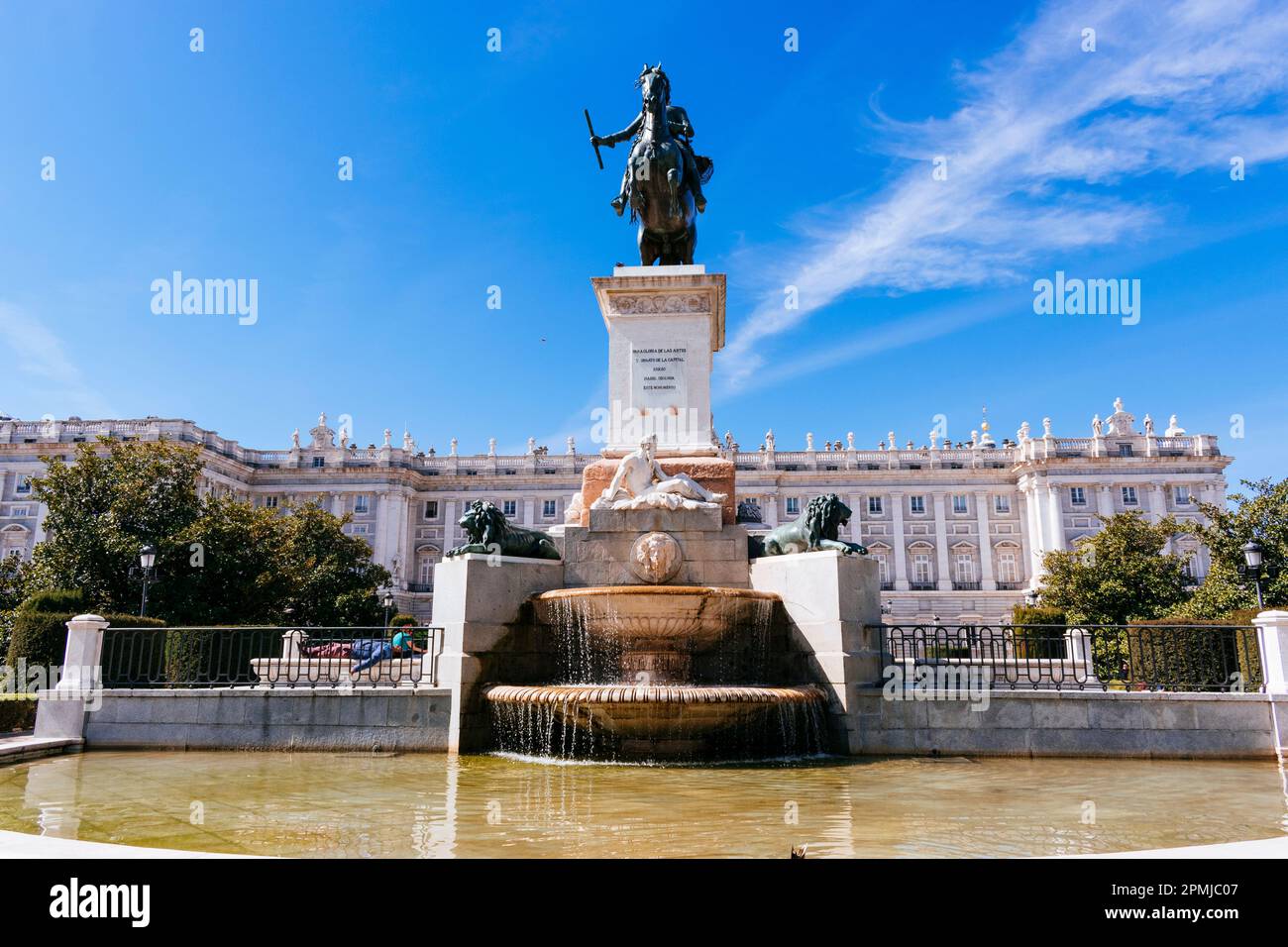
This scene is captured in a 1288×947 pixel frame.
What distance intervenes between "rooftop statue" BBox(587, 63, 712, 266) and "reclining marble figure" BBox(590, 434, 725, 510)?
4.06 metres

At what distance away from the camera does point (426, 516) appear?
3775 inches

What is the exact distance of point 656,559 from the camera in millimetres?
11727

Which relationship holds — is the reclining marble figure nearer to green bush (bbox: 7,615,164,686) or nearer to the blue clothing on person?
the blue clothing on person

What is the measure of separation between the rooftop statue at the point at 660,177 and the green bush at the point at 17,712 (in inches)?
444

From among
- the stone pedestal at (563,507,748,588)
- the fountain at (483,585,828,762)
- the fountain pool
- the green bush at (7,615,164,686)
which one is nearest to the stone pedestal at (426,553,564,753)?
the fountain at (483,585,828,762)

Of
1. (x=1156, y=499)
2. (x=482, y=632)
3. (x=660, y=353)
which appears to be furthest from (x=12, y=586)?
(x=1156, y=499)

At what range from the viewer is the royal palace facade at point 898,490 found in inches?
3386

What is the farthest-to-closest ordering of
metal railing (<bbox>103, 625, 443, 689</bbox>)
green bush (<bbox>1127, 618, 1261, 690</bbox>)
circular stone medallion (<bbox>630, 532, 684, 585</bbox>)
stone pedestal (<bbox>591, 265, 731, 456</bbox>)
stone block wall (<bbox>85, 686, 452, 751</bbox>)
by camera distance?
1. stone pedestal (<bbox>591, 265, 731, 456</bbox>)
2. green bush (<bbox>1127, 618, 1261, 690</bbox>)
3. circular stone medallion (<bbox>630, 532, 684, 585</bbox>)
4. metal railing (<bbox>103, 625, 443, 689</bbox>)
5. stone block wall (<bbox>85, 686, 452, 751</bbox>)

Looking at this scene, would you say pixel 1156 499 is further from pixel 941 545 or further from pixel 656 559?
pixel 656 559

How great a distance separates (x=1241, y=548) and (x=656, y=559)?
86.3ft

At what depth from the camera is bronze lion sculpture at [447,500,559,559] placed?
11.5m

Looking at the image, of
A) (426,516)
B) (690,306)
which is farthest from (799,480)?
(690,306)
